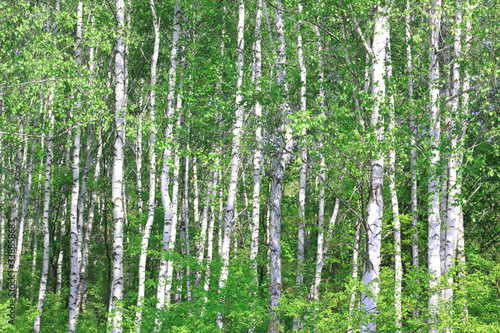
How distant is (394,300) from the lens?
7.63 m

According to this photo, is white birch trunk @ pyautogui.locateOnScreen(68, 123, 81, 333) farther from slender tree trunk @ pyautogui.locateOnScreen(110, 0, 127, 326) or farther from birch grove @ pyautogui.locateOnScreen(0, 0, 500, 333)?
slender tree trunk @ pyautogui.locateOnScreen(110, 0, 127, 326)

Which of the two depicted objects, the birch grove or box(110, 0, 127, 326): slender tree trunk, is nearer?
the birch grove

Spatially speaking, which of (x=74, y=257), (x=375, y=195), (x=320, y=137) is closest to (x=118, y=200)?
(x=320, y=137)

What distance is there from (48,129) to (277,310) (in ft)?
21.9

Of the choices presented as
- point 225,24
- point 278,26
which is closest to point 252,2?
point 225,24

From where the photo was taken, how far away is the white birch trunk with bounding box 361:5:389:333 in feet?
19.6

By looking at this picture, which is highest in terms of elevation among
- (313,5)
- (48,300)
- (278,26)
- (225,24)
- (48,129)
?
(225,24)

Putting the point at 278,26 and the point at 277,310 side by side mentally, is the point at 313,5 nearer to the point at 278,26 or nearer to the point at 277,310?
the point at 278,26

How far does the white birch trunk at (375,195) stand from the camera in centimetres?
596

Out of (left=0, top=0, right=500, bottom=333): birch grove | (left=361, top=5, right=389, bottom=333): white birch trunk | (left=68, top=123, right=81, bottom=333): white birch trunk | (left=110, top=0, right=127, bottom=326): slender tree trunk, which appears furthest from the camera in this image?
(left=68, top=123, right=81, bottom=333): white birch trunk

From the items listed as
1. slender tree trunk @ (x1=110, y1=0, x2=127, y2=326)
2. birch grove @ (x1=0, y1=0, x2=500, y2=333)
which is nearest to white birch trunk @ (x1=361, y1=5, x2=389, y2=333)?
birch grove @ (x1=0, y1=0, x2=500, y2=333)

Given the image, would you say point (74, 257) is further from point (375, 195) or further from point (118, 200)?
point (375, 195)

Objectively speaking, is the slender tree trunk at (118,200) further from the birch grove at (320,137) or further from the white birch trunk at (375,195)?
the white birch trunk at (375,195)

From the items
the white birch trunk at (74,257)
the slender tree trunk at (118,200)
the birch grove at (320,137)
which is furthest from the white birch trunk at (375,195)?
the white birch trunk at (74,257)
